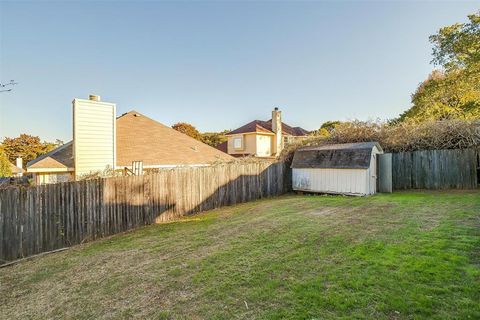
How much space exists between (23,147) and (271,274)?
47.5 metres

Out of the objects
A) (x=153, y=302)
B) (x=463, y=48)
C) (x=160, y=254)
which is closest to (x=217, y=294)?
(x=153, y=302)

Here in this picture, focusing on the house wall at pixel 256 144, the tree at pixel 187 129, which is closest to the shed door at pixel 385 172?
the house wall at pixel 256 144

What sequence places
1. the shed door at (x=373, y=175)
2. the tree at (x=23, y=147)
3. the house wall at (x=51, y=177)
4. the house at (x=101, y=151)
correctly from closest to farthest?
the house wall at (x=51, y=177) → the house at (x=101, y=151) → the shed door at (x=373, y=175) → the tree at (x=23, y=147)

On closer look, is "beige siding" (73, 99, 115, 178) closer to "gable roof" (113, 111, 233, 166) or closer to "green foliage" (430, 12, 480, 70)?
"gable roof" (113, 111, 233, 166)

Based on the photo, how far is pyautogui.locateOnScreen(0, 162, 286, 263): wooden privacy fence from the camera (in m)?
5.82

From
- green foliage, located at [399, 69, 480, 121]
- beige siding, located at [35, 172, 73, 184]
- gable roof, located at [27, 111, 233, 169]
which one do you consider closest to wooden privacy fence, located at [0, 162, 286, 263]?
gable roof, located at [27, 111, 233, 169]

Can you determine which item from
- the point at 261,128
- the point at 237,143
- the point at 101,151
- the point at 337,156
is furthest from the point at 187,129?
the point at 337,156

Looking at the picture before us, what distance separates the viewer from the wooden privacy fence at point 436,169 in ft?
37.8

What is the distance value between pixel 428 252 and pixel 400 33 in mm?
13487

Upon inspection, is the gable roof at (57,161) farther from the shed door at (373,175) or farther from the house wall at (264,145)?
the house wall at (264,145)

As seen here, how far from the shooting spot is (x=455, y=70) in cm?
1529

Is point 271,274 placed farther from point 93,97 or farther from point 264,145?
point 264,145

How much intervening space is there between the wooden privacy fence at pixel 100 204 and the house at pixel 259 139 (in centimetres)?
1788

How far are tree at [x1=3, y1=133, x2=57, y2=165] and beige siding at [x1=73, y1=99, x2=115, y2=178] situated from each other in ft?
118
